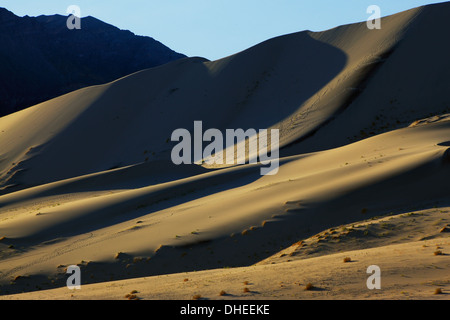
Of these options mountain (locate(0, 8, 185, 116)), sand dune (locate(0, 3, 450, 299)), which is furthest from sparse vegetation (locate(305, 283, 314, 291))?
mountain (locate(0, 8, 185, 116))

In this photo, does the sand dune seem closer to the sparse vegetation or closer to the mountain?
the sparse vegetation

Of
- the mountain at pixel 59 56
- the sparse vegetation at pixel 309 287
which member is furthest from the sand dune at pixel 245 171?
the mountain at pixel 59 56

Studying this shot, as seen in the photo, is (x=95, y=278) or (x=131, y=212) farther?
(x=131, y=212)

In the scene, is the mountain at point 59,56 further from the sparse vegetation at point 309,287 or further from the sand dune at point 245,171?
the sparse vegetation at point 309,287

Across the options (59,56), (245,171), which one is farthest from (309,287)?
(59,56)

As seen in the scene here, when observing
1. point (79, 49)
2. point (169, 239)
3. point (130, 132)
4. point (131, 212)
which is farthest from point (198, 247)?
point (79, 49)

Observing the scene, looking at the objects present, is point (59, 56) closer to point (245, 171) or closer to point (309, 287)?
point (245, 171)

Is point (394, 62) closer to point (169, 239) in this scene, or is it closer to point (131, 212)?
point (131, 212)
